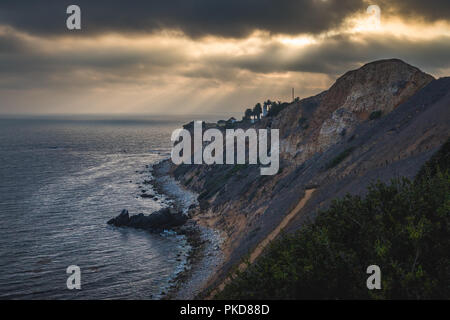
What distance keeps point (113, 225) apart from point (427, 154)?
140 feet

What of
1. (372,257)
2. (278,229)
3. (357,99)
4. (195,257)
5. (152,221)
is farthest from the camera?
(357,99)

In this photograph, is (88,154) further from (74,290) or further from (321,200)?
(321,200)

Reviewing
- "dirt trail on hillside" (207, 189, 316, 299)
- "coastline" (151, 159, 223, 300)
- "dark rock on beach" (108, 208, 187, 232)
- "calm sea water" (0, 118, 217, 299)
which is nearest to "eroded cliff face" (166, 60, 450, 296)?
"dirt trail on hillside" (207, 189, 316, 299)

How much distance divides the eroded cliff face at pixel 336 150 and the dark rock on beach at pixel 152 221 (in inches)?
162

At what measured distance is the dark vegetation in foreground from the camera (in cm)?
1278

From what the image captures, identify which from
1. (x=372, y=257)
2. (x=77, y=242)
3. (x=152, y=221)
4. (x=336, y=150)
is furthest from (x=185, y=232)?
(x=372, y=257)

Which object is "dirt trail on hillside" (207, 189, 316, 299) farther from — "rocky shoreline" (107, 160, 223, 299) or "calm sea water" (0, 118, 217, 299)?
"calm sea water" (0, 118, 217, 299)

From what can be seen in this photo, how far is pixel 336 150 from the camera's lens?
48406 millimetres

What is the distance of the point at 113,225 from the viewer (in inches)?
2119

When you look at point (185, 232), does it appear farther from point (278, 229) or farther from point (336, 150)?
point (336, 150)

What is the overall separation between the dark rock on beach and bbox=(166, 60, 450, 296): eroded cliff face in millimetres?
4118

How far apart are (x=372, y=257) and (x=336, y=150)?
118 ft

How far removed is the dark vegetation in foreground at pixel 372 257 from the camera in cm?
1278
